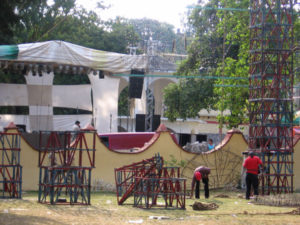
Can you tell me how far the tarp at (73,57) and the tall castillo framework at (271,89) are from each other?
10916 mm

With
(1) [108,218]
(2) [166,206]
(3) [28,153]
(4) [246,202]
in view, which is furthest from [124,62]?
(1) [108,218]

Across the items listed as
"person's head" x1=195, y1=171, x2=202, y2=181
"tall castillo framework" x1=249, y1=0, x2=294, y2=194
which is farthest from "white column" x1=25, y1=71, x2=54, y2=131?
"person's head" x1=195, y1=171, x2=202, y2=181

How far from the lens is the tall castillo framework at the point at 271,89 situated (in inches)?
793

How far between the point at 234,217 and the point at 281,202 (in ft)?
11.7

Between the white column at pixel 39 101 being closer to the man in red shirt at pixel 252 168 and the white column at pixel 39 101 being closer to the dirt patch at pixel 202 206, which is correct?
the man in red shirt at pixel 252 168

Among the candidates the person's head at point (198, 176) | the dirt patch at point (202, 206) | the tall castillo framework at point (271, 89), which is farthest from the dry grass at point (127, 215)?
the tall castillo framework at point (271, 89)

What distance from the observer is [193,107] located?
3312cm

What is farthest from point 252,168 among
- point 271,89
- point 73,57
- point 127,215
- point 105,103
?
point 105,103

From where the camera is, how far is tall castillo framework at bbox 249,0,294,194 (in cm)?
2014

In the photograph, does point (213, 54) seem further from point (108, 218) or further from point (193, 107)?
point (108, 218)

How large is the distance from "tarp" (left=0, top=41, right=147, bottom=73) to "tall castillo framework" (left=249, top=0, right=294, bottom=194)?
430 inches

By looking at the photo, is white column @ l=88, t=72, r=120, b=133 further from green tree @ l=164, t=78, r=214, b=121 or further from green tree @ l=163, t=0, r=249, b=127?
green tree @ l=163, t=0, r=249, b=127

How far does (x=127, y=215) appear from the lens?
13.2 m

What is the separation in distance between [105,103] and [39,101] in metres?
4.67
